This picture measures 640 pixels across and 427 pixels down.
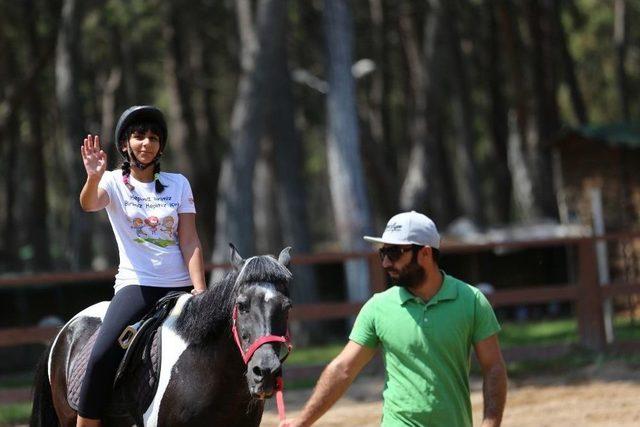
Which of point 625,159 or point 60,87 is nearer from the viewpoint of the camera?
point 625,159

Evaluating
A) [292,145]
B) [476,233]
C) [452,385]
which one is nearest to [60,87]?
[292,145]

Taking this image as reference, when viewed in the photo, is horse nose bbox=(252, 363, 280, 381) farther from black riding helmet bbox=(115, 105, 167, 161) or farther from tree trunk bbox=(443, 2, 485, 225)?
tree trunk bbox=(443, 2, 485, 225)

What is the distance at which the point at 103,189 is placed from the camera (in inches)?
235

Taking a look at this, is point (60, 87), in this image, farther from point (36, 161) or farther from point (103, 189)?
point (103, 189)

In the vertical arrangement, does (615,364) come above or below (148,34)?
below

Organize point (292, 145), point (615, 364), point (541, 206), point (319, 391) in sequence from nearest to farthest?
point (319, 391) < point (615, 364) < point (292, 145) < point (541, 206)

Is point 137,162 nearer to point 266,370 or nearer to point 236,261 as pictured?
point 236,261

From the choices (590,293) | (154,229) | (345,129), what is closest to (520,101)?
(345,129)

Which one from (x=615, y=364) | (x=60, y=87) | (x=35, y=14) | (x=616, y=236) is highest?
(x=35, y=14)

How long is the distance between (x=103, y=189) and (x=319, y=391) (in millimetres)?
1713

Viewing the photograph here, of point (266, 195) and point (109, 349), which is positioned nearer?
point (109, 349)

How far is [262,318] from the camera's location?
5.25 meters

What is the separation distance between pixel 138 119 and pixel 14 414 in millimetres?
7557

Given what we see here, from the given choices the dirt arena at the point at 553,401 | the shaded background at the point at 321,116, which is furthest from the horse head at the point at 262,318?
the shaded background at the point at 321,116
